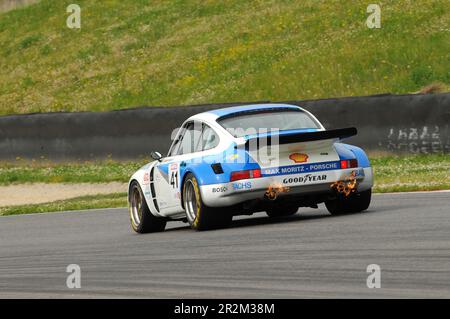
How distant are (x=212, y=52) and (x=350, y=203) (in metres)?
26.7

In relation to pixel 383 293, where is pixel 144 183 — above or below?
above

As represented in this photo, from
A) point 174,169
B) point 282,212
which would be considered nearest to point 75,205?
point 282,212

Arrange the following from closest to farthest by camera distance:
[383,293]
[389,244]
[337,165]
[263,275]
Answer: [383,293]
[263,275]
[389,244]
[337,165]

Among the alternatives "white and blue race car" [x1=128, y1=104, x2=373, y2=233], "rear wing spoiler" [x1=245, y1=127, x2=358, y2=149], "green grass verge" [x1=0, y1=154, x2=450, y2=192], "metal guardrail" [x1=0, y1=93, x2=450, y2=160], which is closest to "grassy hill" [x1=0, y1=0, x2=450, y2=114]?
"metal guardrail" [x1=0, y1=93, x2=450, y2=160]

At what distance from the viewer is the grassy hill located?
33.8 m

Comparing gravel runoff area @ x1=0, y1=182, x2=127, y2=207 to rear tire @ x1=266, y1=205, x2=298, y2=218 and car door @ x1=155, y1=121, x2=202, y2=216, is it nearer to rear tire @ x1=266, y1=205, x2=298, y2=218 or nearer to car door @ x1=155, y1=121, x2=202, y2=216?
rear tire @ x1=266, y1=205, x2=298, y2=218

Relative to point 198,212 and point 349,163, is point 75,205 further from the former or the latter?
point 349,163

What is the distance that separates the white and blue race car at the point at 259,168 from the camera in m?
13.3

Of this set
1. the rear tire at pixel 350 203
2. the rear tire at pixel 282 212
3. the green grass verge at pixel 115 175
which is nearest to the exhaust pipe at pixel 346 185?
the rear tire at pixel 350 203

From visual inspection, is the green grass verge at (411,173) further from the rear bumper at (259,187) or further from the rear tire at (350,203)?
the rear bumper at (259,187)

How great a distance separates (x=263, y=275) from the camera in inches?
380
